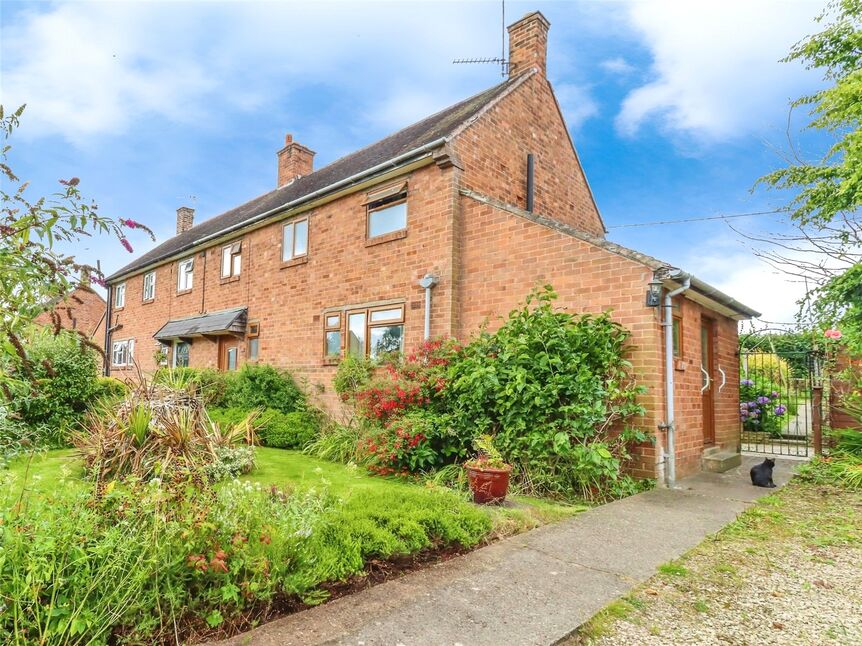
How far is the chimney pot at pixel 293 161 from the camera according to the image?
1817 centimetres

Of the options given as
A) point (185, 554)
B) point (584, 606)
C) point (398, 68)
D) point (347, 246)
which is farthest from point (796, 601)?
point (347, 246)

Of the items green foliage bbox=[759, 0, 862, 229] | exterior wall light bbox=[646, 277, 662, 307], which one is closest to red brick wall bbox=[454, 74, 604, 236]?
exterior wall light bbox=[646, 277, 662, 307]

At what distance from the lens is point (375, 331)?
10.4m

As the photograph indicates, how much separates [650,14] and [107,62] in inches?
282

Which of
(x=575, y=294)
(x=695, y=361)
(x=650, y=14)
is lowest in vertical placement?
(x=695, y=361)

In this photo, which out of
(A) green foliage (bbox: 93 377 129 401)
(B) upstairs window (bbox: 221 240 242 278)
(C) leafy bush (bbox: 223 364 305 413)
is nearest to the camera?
(A) green foliage (bbox: 93 377 129 401)

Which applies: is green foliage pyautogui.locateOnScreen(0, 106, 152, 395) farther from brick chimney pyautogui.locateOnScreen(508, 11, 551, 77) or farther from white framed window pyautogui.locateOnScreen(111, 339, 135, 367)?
white framed window pyautogui.locateOnScreen(111, 339, 135, 367)

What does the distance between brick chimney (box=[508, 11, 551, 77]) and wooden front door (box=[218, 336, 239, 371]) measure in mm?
10630

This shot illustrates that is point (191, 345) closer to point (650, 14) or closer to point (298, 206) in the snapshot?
point (298, 206)

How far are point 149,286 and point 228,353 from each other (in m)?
7.49

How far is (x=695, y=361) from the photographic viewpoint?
307 inches

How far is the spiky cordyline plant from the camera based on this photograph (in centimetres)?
573

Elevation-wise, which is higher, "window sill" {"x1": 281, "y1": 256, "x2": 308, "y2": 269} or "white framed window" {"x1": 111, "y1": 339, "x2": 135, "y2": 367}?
"window sill" {"x1": 281, "y1": 256, "x2": 308, "y2": 269}

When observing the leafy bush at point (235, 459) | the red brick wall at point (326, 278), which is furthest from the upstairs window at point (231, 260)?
the leafy bush at point (235, 459)
